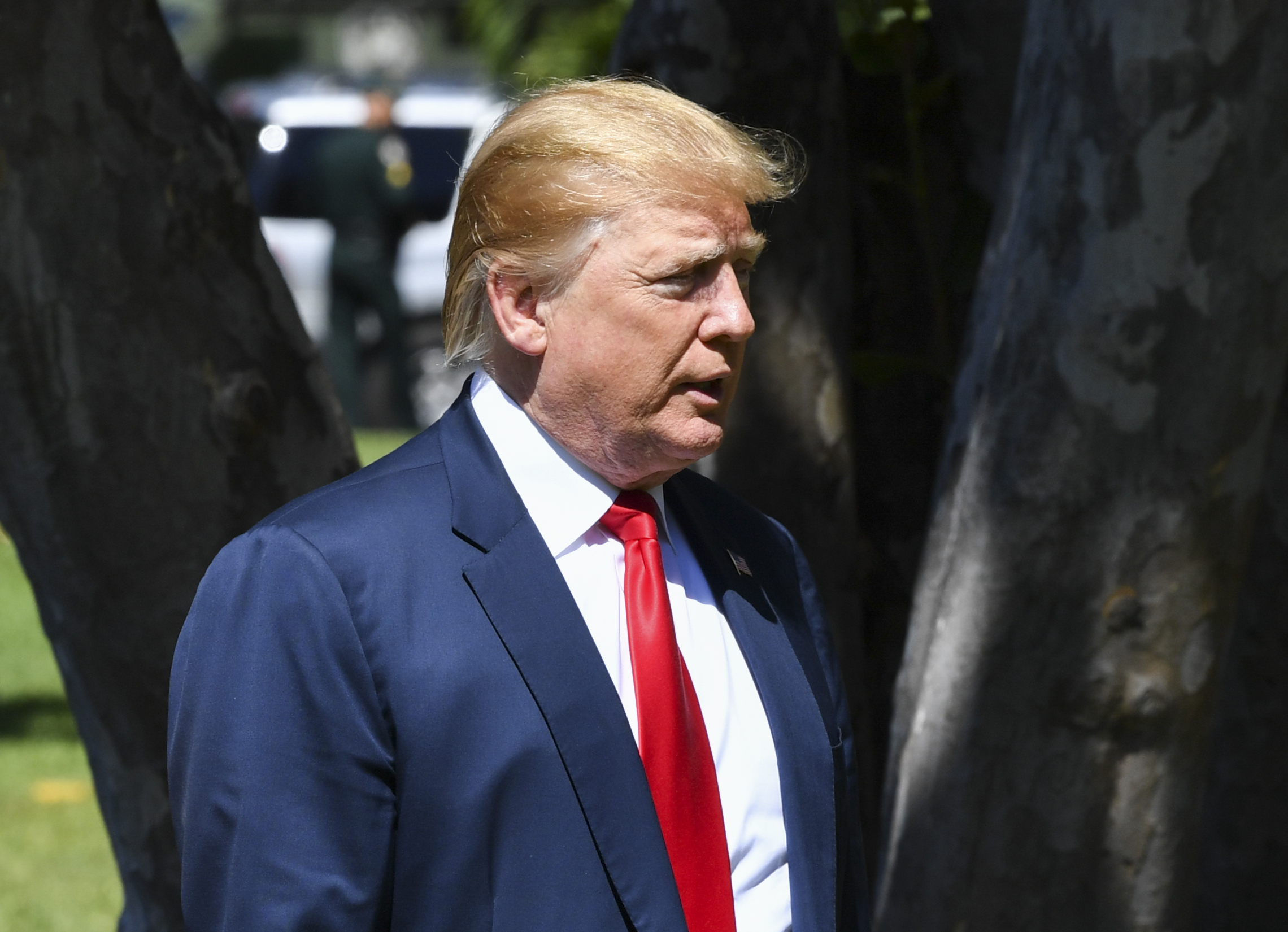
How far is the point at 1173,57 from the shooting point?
2.39 metres

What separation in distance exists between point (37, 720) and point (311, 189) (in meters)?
7.45

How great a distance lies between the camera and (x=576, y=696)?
1715 mm

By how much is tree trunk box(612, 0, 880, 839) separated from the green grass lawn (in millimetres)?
2459

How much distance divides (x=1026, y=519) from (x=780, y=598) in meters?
0.59

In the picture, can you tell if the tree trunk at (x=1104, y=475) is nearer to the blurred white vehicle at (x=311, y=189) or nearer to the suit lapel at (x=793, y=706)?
the suit lapel at (x=793, y=706)

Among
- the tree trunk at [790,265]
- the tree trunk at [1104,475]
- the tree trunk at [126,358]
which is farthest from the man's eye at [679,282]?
the tree trunk at [790,265]

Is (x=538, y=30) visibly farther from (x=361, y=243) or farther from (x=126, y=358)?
(x=126, y=358)

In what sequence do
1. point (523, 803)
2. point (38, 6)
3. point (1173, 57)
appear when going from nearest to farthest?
point (523, 803) → point (1173, 57) → point (38, 6)

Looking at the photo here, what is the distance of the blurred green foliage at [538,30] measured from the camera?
32.9 feet

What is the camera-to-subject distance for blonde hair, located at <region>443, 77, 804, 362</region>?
1791 millimetres

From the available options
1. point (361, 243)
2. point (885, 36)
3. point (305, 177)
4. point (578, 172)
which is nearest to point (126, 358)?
point (578, 172)

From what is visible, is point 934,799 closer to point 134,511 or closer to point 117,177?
point 134,511

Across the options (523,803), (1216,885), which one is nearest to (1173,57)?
(523,803)

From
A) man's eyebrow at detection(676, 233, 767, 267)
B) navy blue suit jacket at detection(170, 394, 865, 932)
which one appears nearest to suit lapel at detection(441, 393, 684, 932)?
navy blue suit jacket at detection(170, 394, 865, 932)
